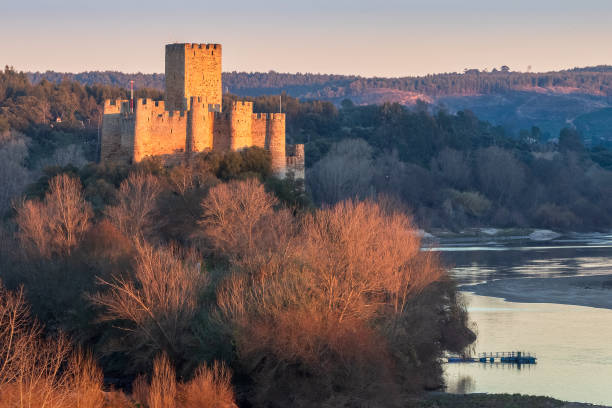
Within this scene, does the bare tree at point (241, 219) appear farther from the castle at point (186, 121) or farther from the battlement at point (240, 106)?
the battlement at point (240, 106)

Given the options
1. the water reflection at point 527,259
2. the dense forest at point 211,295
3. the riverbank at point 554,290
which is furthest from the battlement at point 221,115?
the riverbank at point 554,290

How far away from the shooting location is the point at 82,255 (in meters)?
33.0

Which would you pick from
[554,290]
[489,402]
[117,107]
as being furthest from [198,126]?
[554,290]

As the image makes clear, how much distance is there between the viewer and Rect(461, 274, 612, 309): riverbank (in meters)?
45.2

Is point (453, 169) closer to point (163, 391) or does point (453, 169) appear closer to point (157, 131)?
point (157, 131)

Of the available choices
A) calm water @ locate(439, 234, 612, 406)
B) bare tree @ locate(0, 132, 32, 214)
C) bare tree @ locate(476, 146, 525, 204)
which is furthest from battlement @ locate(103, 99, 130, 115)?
bare tree @ locate(476, 146, 525, 204)

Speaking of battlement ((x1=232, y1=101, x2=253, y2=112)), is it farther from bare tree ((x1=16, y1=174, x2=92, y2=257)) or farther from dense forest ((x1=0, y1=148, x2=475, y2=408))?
bare tree ((x1=16, y1=174, x2=92, y2=257))

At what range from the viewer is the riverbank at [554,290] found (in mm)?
45188

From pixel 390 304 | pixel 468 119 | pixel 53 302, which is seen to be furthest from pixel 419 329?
pixel 468 119

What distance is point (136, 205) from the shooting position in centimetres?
3778

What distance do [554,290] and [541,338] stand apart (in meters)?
10.9

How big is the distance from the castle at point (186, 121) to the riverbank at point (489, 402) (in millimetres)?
15633

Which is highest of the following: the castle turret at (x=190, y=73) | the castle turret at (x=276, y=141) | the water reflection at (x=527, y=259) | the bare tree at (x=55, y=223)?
the castle turret at (x=190, y=73)

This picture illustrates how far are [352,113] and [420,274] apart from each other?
81067mm
